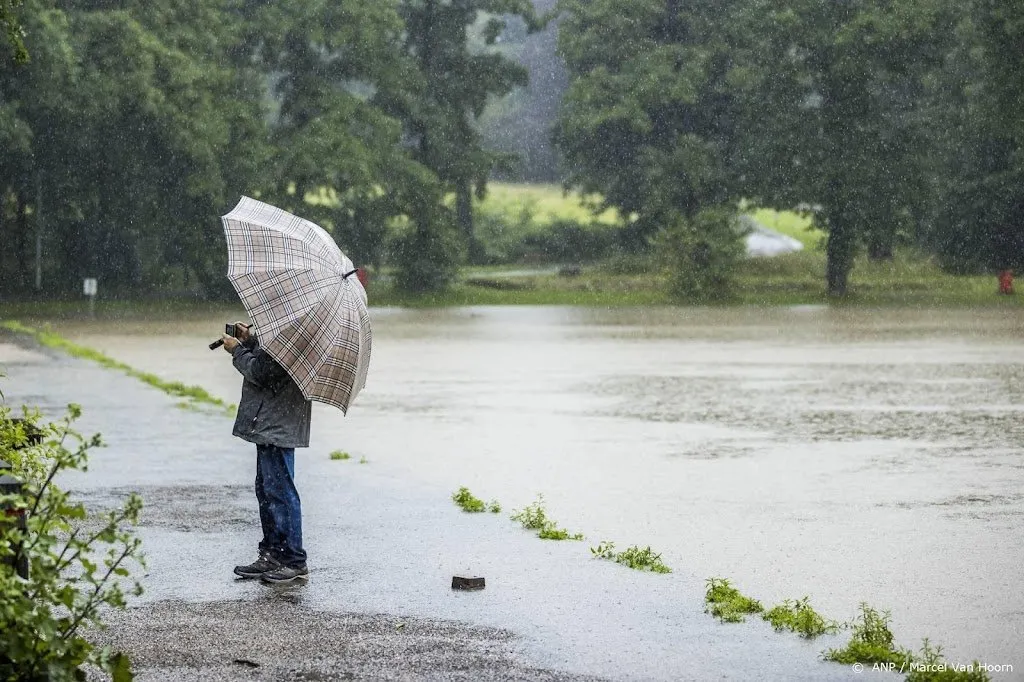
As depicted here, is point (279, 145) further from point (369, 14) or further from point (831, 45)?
point (831, 45)

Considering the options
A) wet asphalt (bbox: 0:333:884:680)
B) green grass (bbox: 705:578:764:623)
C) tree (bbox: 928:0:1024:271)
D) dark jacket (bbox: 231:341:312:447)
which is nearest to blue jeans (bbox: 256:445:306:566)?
dark jacket (bbox: 231:341:312:447)

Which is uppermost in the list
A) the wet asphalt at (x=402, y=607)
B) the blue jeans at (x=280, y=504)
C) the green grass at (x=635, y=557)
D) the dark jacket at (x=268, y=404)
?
the dark jacket at (x=268, y=404)

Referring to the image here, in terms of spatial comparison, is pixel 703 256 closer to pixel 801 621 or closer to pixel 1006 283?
pixel 1006 283

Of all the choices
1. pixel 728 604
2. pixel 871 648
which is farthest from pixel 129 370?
pixel 871 648

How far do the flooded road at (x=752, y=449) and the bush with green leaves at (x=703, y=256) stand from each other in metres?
20.6

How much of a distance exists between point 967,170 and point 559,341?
3434 cm

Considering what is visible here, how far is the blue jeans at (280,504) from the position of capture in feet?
27.5

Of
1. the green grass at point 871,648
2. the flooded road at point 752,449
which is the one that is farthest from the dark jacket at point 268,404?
the green grass at point 871,648

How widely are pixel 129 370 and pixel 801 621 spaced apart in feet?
57.9

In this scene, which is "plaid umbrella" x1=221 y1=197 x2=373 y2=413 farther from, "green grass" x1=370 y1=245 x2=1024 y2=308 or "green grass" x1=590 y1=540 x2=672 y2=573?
"green grass" x1=370 y1=245 x2=1024 y2=308

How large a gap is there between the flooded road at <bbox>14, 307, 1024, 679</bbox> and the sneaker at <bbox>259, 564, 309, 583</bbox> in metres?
1.96

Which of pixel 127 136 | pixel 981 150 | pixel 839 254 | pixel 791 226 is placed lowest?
pixel 839 254

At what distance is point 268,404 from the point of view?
27.2 ft

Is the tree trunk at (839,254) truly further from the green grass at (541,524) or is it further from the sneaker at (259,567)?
the sneaker at (259,567)
